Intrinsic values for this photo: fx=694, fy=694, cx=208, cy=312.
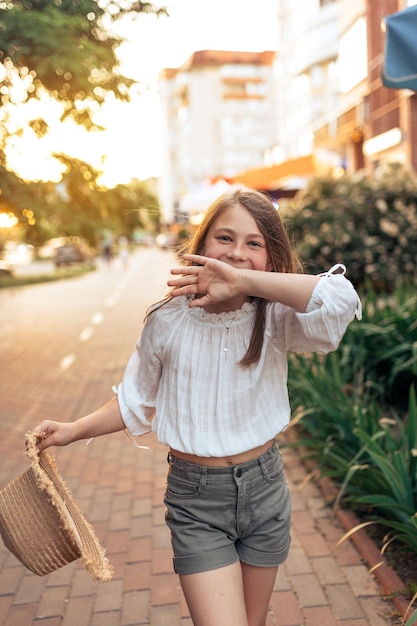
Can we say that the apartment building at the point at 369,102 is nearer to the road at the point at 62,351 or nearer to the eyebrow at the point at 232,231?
the road at the point at 62,351

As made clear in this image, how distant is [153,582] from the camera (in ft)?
11.1

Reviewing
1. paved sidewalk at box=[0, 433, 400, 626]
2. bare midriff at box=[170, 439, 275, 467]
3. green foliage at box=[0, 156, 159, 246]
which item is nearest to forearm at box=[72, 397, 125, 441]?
bare midriff at box=[170, 439, 275, 467]

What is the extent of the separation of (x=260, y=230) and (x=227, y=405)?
1.72 ft

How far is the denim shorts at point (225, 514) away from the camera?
1986mm

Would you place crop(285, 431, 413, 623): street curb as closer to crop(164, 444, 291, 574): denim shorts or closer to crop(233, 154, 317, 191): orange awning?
crop(164, 444, 291, 574): denim shorts

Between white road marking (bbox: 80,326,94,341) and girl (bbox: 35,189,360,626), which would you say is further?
white road marking (bbox: 80,326,94,341)

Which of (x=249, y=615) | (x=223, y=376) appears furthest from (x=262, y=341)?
(x=249, y=615)

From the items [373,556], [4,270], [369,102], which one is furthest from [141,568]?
[4,270]

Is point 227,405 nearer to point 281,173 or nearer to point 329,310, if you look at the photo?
point 329,310

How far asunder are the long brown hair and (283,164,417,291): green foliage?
315 inches

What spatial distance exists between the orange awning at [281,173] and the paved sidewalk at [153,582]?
40.3 feet

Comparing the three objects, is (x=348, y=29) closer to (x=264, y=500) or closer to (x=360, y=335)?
(x=360, y=335)

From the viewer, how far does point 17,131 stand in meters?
9.32

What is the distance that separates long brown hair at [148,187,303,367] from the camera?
2.05m
